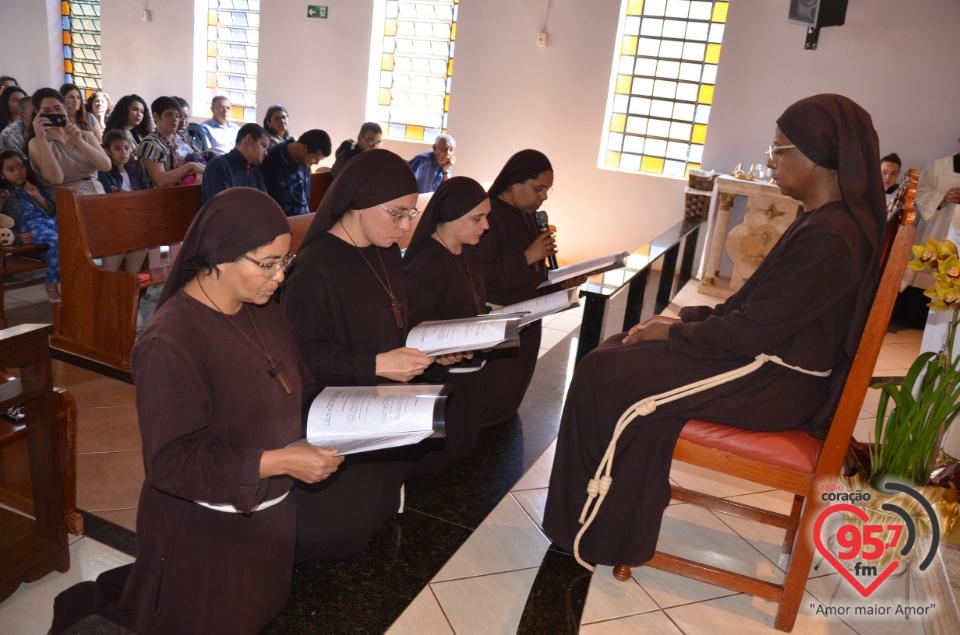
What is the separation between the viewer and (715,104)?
8586mm

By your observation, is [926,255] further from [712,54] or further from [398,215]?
[712,54]

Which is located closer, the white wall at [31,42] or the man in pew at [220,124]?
the man in pew at [220,124]

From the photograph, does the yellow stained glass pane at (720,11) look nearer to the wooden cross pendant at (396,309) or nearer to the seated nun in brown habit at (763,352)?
the seated nun in brown habit at (763,352)

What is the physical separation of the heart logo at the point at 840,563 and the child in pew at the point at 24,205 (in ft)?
16.9

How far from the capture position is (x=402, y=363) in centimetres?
237

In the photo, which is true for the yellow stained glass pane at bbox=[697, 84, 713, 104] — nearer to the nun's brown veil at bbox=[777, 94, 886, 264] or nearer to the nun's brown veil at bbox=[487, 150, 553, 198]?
the nun's brown veil at bbox=[487, 150, 553, 198]

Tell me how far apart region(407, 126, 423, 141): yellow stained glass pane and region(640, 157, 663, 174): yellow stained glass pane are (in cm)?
322

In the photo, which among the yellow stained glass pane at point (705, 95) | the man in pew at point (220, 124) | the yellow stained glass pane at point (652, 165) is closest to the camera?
the yellow stained glass pane at point (705, 95)

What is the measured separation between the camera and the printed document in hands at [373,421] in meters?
1.78

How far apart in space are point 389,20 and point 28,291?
21.1ft

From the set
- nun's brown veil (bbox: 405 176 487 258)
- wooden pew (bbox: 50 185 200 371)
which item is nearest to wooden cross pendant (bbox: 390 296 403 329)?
nun's brown veil (bbox: 405 176 487 258)

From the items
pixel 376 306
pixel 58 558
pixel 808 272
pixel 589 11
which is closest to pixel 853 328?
pixel 808 272

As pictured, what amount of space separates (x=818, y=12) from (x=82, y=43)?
11449 millimetres

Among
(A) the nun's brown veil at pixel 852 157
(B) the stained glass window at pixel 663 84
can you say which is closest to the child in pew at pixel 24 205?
(A) the nun's brown veil at pixel 852 157
